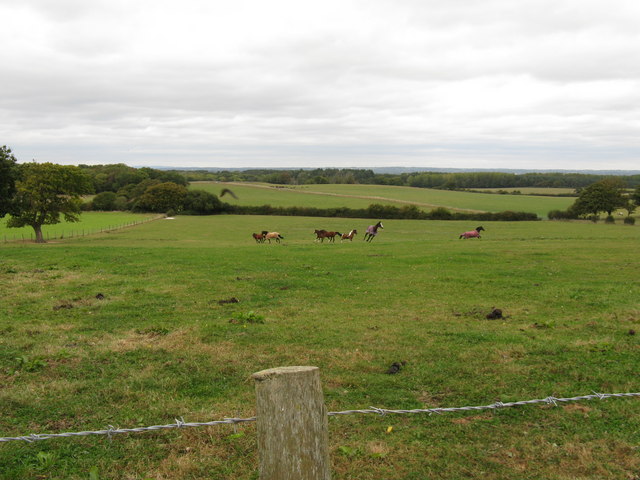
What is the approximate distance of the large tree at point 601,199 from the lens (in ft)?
271

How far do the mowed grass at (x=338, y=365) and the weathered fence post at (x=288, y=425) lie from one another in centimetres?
203

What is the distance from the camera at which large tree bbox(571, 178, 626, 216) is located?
8269 cm

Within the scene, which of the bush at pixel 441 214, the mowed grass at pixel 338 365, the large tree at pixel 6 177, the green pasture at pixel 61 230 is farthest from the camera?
the bush at pixel 441 214

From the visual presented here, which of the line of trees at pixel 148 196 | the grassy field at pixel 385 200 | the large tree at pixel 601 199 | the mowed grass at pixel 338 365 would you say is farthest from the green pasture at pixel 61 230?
the large tree at pixel 601 199

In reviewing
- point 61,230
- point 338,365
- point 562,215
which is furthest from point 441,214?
point 338,365

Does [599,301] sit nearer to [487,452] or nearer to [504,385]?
[504,385]

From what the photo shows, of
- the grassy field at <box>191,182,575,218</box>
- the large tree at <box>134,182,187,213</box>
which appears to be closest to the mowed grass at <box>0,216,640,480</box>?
the grassy field at <box>191,182,575,218</box>

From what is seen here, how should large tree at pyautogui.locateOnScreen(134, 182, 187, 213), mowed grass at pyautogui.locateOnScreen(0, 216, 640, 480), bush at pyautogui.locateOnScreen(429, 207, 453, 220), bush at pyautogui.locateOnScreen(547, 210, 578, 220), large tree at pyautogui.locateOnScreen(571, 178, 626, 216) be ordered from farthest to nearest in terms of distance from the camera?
large tree at pyautogui.locateOnScreen(134, 182, 187, 213)
bush at pyautogui.locateOnScreen(429, 207, 453, 220)
bush at pyautogui.locateOnScreen(547, 210, 578, 220)
large tree at pyautogui.locateOnScreen(571, 178, 626, 216)
mowed grass at pyautogui.locateOnScreen(0, 216, 640, 480)

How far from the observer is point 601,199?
271ft

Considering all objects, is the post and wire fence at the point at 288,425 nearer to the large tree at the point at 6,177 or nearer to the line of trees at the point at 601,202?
the large tree at the point at 6,177

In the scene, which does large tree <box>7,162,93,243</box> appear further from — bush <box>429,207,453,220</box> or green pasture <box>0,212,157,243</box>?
bush <box>429,207,453,220</box>

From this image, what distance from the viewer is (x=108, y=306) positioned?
1312 cm

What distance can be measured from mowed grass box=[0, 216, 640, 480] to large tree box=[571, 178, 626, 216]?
75.6m

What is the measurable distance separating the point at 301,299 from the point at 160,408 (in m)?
7.71
